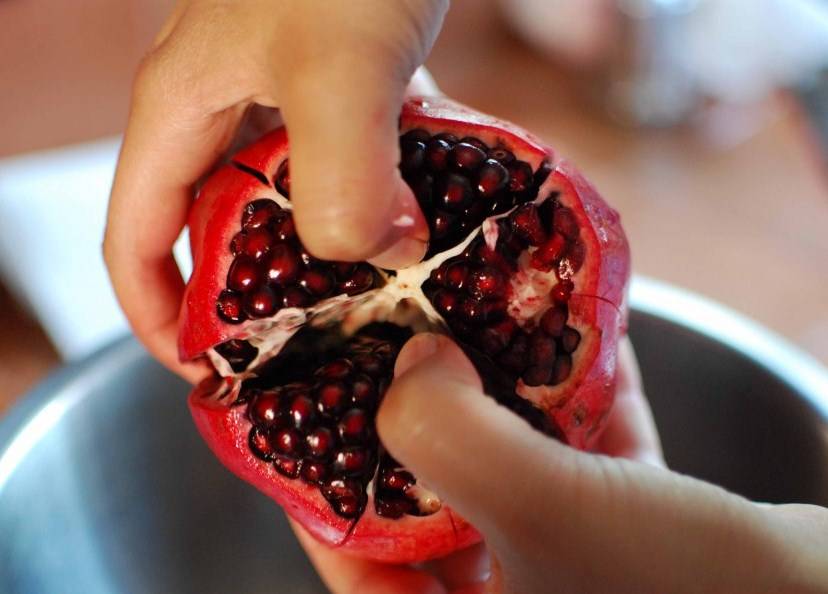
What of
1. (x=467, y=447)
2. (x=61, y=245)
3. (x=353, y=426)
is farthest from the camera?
(x=61, y=245)

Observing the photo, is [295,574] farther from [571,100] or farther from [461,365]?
[571,100]

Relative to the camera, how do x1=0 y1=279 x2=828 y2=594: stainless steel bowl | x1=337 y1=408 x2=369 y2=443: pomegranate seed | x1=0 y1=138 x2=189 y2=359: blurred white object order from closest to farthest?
x1=337 y1=408 x2=369 y2=443: pomegranate seed, x1=0 y1=279 x2=828 y2=594: stainless steel bowl, x1=0 y1=138 x2=189 y2=359: blurred white object

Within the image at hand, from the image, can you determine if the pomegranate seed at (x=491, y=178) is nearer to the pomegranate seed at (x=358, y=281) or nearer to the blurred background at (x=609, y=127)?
the pomegranate seed at (x=358, y=281)

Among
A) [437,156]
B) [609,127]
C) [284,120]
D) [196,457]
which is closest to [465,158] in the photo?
[437,156]

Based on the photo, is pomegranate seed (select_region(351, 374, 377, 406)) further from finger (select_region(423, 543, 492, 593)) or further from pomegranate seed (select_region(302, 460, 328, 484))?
finger (select_region(423, 543, 492, 593))

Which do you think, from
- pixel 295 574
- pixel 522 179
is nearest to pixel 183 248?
pixel 295 574

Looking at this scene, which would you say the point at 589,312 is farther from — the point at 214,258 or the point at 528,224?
the point at 214,258

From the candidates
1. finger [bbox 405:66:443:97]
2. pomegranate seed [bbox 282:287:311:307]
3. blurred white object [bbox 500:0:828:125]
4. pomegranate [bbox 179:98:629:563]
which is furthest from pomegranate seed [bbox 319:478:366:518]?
blurred white object [bbox 500:0:828:125]
